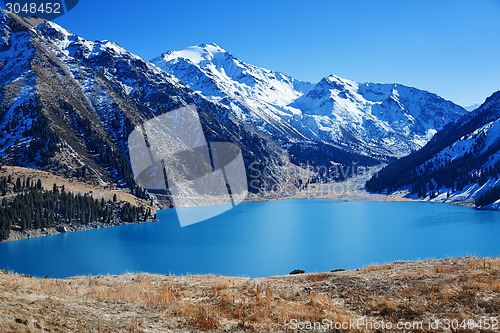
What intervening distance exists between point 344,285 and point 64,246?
71598 millimetres

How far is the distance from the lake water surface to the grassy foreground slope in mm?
34353

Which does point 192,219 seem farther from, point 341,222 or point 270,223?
point 341,222

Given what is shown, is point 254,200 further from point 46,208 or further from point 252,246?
point 252,246

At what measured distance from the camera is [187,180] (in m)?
154

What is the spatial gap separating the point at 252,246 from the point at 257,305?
186ft

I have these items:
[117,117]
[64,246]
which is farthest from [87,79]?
[64,246]

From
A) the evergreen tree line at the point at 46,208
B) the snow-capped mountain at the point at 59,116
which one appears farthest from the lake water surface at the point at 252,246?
the snow-capped mountain at the point at 59,116

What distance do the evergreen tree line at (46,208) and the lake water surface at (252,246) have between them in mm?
5437

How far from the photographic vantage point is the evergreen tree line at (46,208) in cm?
7388

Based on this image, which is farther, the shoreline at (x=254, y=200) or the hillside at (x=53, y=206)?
the hillside at (x=53, y=206)

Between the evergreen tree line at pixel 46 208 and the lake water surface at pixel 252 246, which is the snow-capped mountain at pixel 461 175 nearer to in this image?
the lake water surface at pixel 252 246

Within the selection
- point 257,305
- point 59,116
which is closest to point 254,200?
point 59,116

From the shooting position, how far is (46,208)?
81625mm

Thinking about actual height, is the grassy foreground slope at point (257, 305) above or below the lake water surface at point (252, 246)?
above
